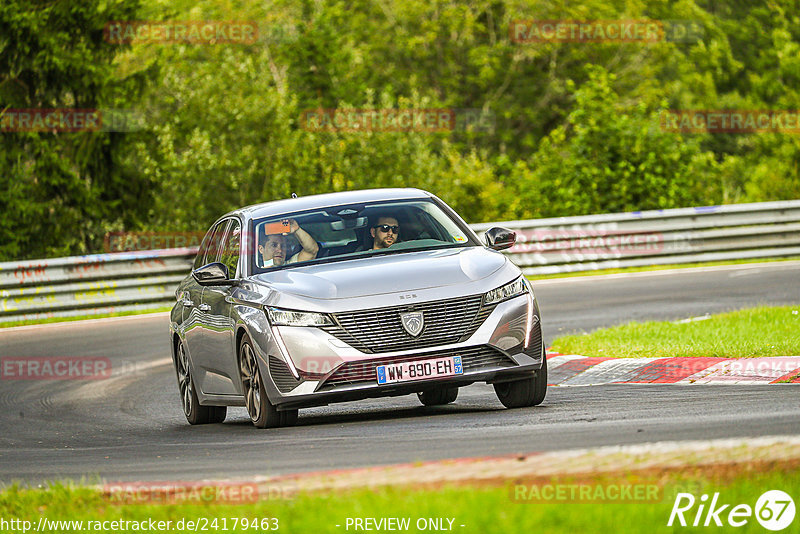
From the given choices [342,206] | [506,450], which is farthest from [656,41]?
[506,450]

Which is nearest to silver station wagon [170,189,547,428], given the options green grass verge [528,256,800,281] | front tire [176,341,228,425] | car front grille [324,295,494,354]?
car front grille [324,295,494,354]

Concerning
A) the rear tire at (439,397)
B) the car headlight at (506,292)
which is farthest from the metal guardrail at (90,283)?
the car headlight at (506,292)

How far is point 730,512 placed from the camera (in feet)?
16.0

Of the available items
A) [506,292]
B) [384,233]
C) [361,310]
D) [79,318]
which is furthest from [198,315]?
[79,318]

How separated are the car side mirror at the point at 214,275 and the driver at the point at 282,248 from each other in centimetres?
30

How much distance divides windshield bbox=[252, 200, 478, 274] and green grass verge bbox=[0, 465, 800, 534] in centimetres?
433

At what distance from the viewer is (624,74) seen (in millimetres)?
59094

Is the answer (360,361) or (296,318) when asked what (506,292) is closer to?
(360,361)

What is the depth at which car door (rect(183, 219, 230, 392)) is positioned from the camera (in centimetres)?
1098

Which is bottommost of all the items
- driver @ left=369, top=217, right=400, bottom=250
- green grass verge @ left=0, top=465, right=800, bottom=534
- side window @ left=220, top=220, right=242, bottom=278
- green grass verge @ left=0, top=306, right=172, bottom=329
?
green grass verge @ left=0, top=306, right=172, bottom=329

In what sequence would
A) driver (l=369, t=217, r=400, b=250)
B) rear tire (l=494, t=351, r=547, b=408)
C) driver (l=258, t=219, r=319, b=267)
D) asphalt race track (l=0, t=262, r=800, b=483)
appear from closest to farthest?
asphalt race track (l=0, t=262, r=800, b=483)
rear tire (l=494, t=351, r=547, b=408)
driver (l=258, t=219, r=319, b=267)
driver (l=369, t=217, r=400, b=250)

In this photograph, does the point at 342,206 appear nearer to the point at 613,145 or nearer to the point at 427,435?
the point at 427,435

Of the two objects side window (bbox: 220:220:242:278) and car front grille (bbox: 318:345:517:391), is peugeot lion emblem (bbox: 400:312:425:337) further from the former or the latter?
side window (bbox: 220:220:242:278)

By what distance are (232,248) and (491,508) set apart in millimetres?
6107
